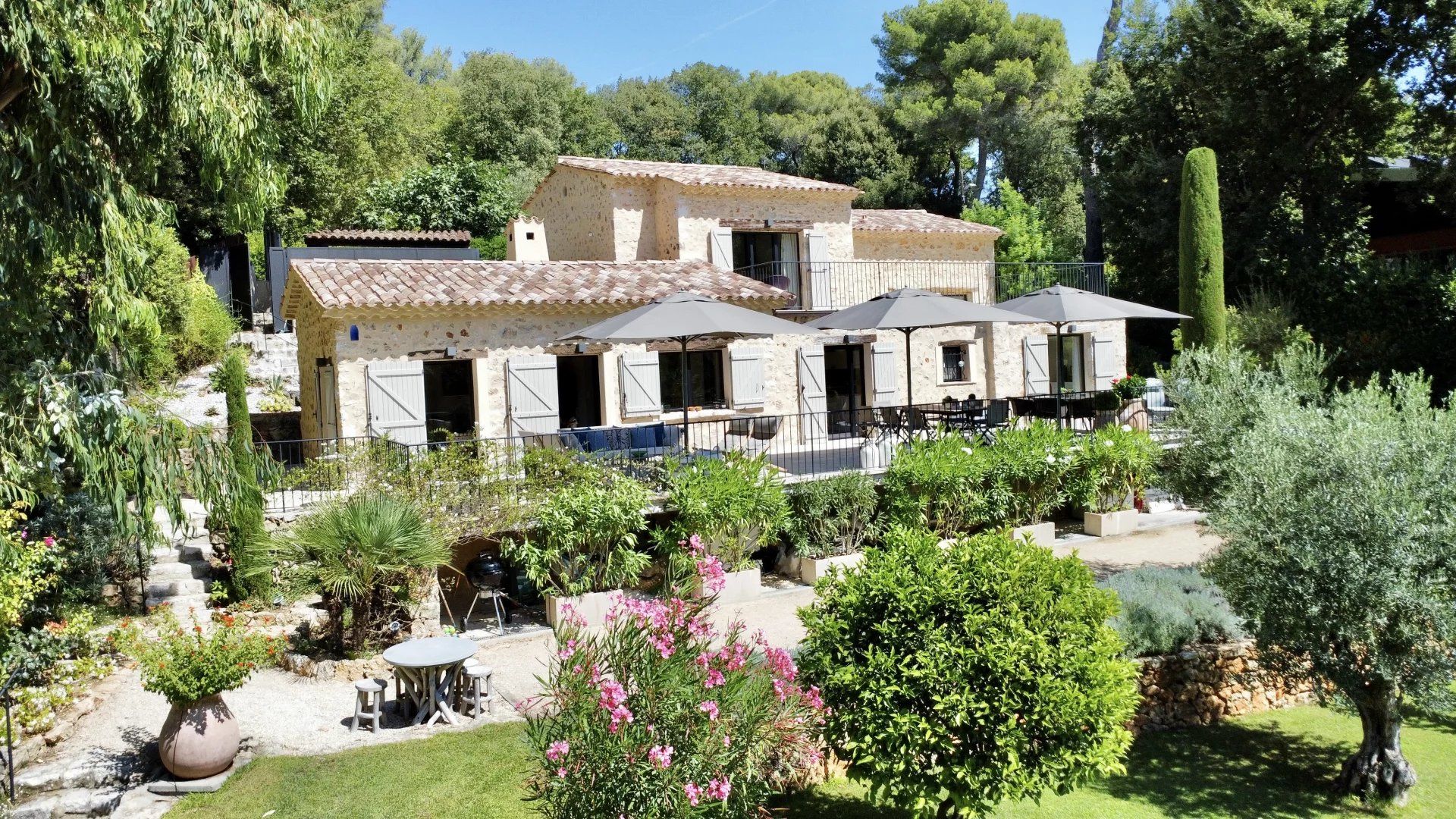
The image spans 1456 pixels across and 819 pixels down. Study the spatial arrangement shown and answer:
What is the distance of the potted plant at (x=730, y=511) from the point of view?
10.9 metres

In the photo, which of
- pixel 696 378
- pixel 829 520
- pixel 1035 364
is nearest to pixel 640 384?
pixel 696 378

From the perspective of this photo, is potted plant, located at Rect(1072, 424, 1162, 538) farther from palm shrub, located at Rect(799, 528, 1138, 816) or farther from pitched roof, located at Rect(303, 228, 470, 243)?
pitched roof, located at Rect(303, 228, 470, 243)

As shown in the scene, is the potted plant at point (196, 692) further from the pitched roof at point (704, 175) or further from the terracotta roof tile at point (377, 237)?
the terracotta roof tile at point (377, 237)

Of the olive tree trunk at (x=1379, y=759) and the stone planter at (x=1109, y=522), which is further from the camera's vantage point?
the stone planter at (x=1109, y=522)

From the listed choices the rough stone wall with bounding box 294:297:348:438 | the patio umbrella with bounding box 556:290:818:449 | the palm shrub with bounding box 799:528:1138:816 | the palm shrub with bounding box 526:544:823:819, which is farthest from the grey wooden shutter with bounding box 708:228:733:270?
the palm shrub with bounding box 526:544:823:819

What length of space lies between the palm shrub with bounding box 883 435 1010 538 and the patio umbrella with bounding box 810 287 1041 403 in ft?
4.30

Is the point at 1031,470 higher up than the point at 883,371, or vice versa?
the point at 883,371

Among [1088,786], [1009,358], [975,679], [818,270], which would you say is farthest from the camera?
[1009,358]

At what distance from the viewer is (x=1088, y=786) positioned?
780cm

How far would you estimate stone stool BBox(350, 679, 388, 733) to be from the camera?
777cm

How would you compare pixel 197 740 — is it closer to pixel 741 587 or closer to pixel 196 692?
pixel 196 692

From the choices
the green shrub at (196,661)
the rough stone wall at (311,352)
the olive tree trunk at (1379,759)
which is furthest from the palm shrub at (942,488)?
the rough stone wall at (311,352)

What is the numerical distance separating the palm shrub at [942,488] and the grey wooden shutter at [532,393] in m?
6.04

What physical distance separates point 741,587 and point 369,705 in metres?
4.52
